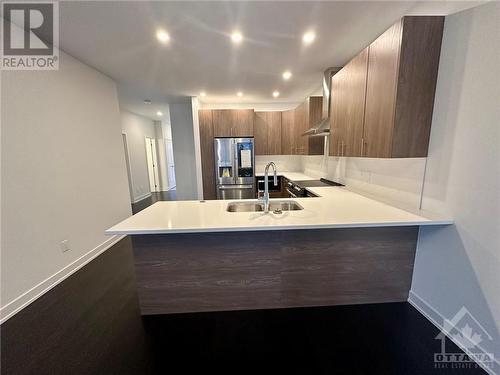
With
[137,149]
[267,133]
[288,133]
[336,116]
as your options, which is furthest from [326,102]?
[137,149]

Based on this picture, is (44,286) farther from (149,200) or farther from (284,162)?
(284,162)

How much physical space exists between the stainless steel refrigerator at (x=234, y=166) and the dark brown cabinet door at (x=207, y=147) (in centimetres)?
13

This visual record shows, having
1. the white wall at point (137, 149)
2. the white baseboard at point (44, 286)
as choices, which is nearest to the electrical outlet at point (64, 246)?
the white baseboard at point (44, 286)

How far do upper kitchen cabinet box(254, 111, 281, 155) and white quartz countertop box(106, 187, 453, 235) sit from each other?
9.64ft

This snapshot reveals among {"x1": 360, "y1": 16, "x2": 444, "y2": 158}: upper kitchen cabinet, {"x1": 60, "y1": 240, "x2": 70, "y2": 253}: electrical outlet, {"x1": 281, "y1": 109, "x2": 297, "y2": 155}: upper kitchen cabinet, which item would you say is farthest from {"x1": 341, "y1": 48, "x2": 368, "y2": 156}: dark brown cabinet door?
{"x1": 60, "y1": 240, "x2": 70, "y2": 253}: electrical outlet

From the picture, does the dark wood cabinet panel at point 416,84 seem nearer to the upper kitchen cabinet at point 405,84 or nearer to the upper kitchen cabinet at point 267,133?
the upper kitchen cabinet at point 405,84

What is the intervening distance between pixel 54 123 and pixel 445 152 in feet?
12.7

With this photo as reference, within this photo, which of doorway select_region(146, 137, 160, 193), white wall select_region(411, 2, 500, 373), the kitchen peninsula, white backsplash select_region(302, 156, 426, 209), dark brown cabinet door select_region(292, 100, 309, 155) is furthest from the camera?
doorway select_region(146, 137, 160, 193)

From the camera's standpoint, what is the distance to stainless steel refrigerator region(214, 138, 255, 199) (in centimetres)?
433

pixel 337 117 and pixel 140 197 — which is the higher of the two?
pixel 337 117

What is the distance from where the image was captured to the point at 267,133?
4699 mm

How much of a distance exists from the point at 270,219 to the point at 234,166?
2.96 m

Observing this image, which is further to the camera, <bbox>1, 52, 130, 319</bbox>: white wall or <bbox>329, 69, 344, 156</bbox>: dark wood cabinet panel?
<bbox>329, 69, 344, 156</bbox>: dark wood cabinet panel

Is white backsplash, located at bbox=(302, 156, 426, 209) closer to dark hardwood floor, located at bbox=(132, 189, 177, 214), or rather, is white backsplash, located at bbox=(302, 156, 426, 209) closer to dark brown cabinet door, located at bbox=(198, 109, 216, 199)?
dark brown cabinet door, located at bbox=(198, 109, 216, 199)
